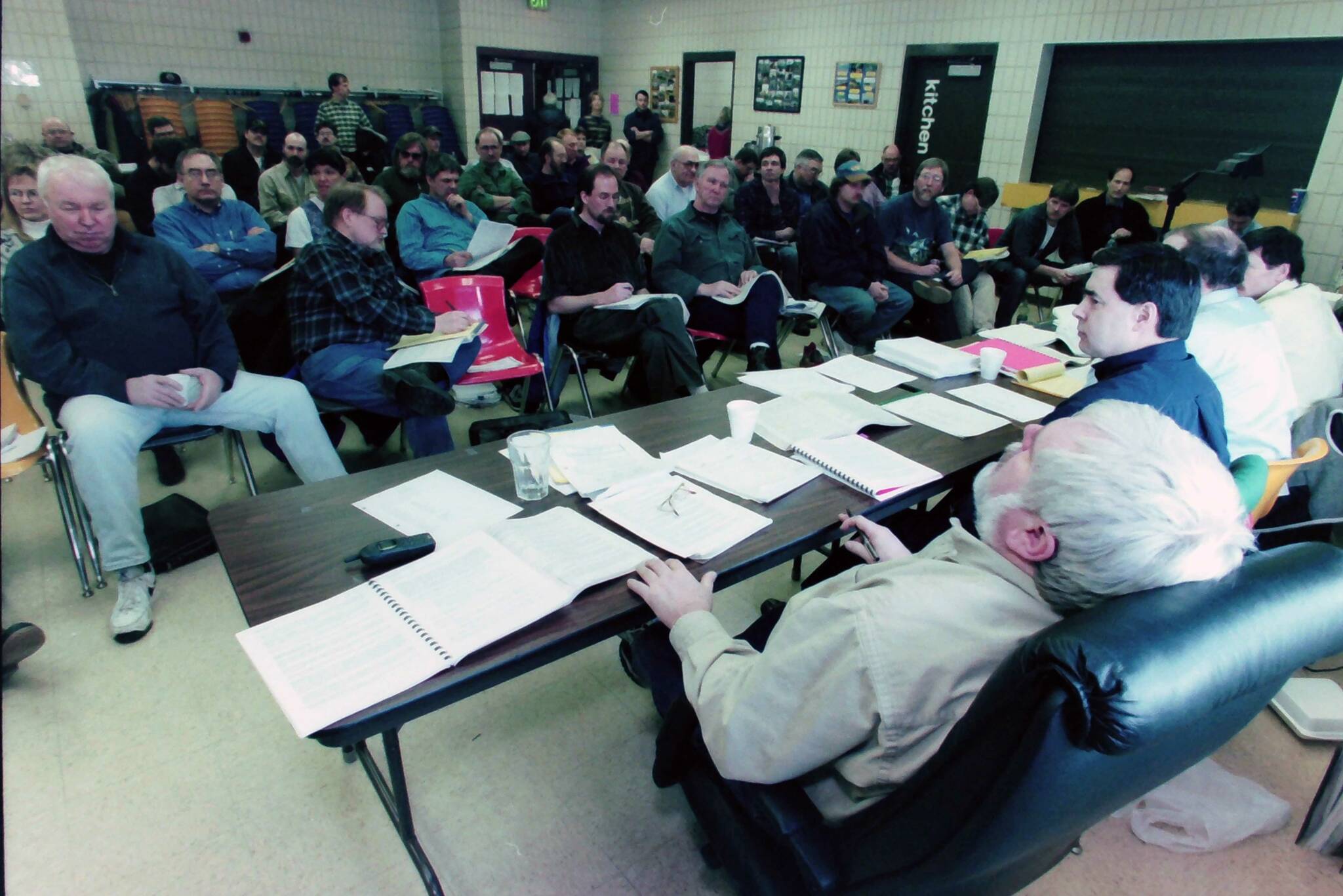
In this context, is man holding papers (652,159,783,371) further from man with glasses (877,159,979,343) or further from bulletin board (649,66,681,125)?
bulletin board (649,66,681,125)

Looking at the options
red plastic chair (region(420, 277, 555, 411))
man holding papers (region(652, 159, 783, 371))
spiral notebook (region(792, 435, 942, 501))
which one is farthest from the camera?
man holding papers (region(652, 159, 783, 371))

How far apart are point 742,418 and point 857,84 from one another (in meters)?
7.01

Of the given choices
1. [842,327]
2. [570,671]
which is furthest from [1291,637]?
[842,327]

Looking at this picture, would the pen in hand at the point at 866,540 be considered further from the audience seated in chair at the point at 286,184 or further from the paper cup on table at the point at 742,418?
the audience seated in chair at the point at 286,184

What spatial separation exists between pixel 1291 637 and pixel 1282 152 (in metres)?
6.31

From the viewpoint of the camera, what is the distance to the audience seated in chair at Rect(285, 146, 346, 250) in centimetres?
396

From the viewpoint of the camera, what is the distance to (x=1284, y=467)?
1.69 meters

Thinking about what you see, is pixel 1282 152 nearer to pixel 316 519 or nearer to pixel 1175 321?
pixel 1175 321

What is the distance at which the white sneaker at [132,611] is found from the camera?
84.6 inches

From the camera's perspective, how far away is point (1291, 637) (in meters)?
0.84

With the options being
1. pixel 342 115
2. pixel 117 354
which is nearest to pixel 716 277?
pixel 117 354

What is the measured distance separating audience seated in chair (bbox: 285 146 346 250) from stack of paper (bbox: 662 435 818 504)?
8.72ft

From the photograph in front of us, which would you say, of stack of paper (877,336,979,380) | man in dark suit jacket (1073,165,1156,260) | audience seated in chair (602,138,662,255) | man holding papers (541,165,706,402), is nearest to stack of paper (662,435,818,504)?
stack of paper (877,336,979,380)

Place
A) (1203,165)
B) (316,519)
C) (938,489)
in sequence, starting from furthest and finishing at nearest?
(1203,165)
(938,489)
(316,519)
